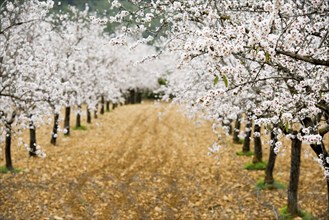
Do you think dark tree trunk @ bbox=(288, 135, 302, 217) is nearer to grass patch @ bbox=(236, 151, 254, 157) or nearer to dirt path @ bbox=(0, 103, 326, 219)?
dirt path @ bbox=(0, 103, 326, 219)

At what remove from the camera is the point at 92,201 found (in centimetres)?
1409

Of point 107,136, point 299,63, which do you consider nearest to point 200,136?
point 107,136

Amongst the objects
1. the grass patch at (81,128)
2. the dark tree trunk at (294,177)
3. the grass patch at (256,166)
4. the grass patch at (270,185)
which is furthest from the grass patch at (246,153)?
the grass patch at (81,128)

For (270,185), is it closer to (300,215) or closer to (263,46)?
(300,215)

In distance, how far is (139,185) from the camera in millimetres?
16422

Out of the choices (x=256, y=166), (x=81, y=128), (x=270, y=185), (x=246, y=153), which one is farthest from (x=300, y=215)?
(x=81, y=128)

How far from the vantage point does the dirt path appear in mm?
13141

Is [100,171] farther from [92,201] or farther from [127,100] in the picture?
[127,100]

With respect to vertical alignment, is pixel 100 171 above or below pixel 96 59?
below

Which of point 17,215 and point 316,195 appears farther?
point 316,195

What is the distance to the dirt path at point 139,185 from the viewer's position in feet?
43.1

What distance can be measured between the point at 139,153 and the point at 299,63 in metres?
16.4

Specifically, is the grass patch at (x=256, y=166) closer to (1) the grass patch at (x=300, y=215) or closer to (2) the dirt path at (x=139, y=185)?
(2) the dirt path at (x=139, y=185)

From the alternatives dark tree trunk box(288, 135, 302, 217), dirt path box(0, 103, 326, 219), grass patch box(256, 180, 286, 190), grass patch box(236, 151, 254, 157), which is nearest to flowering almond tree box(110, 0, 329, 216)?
dark tree trunk box(288, 135, 302, 217)
